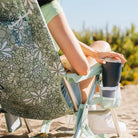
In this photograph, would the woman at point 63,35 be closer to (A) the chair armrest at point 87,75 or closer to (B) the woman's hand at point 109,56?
(A) the chair armrest at point 87,75

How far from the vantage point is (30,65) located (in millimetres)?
1510

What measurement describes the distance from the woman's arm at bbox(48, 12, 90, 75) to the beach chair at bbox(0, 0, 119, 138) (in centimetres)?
5

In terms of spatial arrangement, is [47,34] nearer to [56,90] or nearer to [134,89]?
[56,90]

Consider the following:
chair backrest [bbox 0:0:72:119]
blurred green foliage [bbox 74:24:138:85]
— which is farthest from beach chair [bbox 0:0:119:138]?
blurred green foliage [bbox 74:24:138:85]

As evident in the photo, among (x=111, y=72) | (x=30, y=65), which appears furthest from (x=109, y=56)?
(x=30, y=65)

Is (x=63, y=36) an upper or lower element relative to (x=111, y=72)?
upper

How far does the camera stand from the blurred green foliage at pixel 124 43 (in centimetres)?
716

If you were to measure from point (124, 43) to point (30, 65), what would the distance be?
6529 millimetres

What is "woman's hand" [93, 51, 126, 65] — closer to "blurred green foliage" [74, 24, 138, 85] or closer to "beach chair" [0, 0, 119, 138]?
"beach chair" [0, 0, 119, 138]

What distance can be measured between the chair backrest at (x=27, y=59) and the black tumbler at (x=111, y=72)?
1.00 feet

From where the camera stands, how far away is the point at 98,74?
1753 millimetres

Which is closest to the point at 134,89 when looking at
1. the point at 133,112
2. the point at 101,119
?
the point at 133,112

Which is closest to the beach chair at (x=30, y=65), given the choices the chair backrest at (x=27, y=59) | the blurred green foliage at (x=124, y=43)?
the chair backrest at (x=27, y=59)

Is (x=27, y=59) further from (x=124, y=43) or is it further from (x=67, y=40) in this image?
(x=124, y=43)
